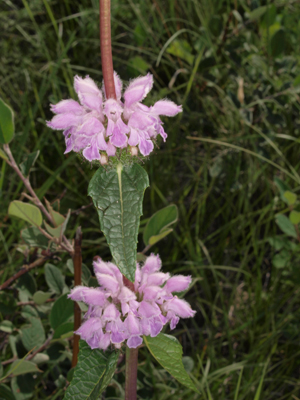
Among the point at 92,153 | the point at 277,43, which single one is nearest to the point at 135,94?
the point at 92,153

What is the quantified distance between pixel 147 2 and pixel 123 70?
1.51ft

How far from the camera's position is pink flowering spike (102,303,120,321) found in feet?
2.95

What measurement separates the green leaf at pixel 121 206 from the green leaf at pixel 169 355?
262 mm

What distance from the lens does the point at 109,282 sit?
97cm

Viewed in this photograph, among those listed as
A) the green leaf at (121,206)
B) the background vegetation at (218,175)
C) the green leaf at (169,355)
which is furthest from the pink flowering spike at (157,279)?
the background vegetation at (218,175)

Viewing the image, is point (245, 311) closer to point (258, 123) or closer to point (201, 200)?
point (201, 200)

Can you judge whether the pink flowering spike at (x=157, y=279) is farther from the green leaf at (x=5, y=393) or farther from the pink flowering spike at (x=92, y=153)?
the green leaf at (x=5, y=393)

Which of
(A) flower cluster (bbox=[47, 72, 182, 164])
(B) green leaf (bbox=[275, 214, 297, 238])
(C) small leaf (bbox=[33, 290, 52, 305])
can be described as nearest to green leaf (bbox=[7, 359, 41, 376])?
(C) small leaf (bbox=[33, 290, 52, 305])

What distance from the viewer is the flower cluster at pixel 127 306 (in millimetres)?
913

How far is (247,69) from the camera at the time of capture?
7.74 feet

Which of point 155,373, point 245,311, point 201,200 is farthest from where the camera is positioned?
point 201,200

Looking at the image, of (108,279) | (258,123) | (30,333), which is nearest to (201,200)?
(258,123)

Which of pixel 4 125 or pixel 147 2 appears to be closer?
pixel 4 125

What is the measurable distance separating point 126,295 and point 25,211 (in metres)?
0.47
